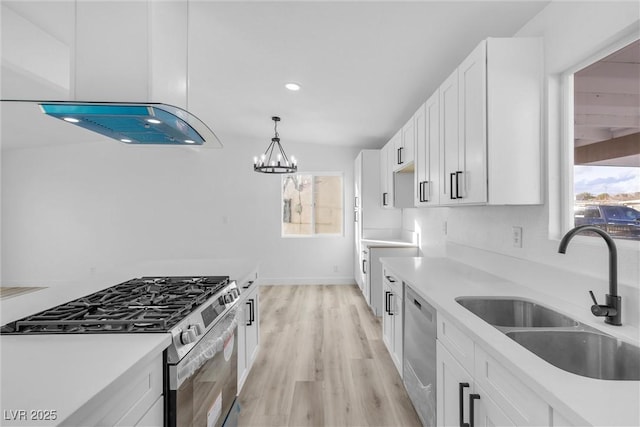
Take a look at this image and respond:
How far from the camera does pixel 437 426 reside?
5.04 ft

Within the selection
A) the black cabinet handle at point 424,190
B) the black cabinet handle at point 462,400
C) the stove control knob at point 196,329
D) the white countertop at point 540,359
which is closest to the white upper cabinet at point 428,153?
the black cabinet handle at point 424,190

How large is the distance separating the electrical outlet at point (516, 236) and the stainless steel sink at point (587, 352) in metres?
0.79

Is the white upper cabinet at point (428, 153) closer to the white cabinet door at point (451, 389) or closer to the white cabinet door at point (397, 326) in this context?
the white cabinet door at point (397, 326)

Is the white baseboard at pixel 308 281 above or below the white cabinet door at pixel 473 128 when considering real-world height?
below

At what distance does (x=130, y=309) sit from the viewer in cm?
132

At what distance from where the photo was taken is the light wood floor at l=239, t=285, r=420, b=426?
203cm

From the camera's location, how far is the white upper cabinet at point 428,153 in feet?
7.57

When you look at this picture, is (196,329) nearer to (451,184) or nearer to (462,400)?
(462,400)

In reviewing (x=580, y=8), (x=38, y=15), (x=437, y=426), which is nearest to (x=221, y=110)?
(x=38, y=15)

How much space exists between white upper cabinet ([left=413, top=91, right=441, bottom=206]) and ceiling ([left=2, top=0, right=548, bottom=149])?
388mm

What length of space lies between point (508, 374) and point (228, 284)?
1.44 metres

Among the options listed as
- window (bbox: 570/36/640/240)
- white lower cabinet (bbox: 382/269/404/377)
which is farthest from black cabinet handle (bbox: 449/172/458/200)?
white lower cabinet (bbox: 382/269/404/377)

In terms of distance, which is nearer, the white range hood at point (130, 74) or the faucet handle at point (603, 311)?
the faucet handle at point (603, 311)

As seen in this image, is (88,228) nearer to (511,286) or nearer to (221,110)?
(221,110)
